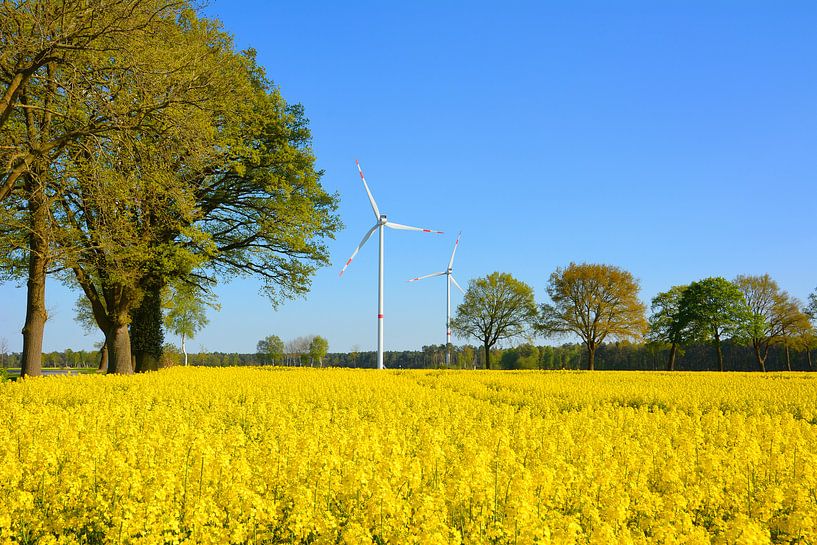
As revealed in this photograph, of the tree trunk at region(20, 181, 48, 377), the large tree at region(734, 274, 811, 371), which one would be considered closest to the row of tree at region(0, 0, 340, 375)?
the tree trunk at region(20, 181, 48, 377)

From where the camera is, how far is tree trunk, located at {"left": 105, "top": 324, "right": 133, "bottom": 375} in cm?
2536

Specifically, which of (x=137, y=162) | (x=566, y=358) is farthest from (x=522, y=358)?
(x=137, y=162)

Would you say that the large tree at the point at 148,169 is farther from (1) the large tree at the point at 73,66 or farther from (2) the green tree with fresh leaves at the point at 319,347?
(2) the green tree with fresh leaves at the point at 319,347

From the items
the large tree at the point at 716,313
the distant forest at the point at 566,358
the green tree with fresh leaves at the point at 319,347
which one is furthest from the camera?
the green tree with fresh leaves at the point at 319,347

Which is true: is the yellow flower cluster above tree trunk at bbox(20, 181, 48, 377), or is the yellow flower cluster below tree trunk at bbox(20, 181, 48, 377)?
below

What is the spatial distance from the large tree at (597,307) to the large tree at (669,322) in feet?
12.4

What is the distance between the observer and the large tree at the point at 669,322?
197 ft

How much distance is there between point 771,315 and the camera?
2532 inches

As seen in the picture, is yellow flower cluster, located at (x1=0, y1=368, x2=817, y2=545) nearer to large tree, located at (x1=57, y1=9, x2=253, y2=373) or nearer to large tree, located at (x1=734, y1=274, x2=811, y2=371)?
large tree, located at (x1=57, y1=9, x2=253, y2=373)

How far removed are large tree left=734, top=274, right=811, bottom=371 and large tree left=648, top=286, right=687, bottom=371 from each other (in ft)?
21.2

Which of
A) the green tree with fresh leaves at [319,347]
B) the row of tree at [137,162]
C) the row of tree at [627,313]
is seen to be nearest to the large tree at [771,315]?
the row of tree at [627,313]

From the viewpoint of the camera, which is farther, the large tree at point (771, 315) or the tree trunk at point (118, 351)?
the large tree at point (771, 315)

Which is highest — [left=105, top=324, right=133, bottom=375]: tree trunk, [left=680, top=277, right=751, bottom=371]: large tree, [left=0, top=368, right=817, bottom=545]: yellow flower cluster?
[left=680, top=277, right=751, bottom=371]: large tree

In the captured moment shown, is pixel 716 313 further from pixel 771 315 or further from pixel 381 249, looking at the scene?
pixel 381 249
